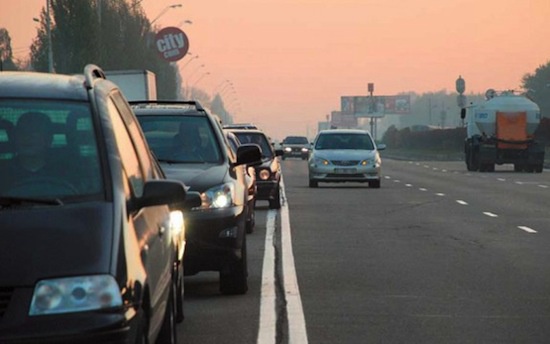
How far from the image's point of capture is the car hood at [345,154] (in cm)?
4028

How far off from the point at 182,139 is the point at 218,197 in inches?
60.0

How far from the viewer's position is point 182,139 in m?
14.1

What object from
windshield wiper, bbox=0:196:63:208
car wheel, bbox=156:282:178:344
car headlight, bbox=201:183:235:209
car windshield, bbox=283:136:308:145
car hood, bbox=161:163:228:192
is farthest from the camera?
car windshield, bbox=283:136:308:145

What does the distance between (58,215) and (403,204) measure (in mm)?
25048

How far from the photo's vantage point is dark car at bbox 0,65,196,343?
6.03m

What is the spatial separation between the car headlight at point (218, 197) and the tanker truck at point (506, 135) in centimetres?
4745

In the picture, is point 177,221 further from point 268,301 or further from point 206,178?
point 206,178

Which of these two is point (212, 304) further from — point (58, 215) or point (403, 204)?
point (403, 204)

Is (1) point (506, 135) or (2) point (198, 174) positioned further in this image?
(1) point (506, 135)

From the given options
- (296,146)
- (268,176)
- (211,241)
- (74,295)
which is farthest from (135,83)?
(296,146)

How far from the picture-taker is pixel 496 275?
49.9ft

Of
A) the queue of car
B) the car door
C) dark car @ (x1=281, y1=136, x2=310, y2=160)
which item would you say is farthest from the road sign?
the car door

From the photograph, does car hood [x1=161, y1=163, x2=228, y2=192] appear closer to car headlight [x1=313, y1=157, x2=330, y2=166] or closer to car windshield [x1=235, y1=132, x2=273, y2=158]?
car windshield [x1=235, y1=132, x2=273, y2=158]

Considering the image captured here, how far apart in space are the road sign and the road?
81.2 metres
